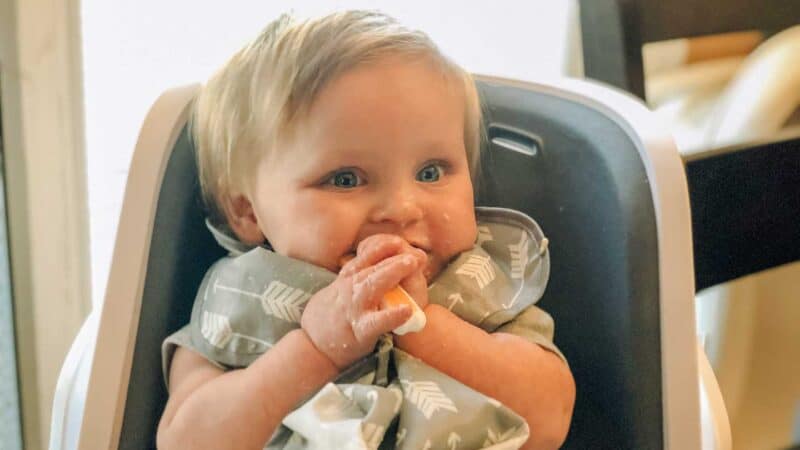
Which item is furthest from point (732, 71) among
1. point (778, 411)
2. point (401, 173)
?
point (401, 173)

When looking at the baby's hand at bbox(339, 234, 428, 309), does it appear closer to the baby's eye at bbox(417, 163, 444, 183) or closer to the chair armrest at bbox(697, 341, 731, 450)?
the baby's eye at bbox(417, 163, 444, 183)

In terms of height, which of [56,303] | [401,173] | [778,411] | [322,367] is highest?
[401,173]

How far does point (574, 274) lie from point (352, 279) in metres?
0.19

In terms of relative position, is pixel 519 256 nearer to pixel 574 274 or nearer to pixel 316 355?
pixel 574 274

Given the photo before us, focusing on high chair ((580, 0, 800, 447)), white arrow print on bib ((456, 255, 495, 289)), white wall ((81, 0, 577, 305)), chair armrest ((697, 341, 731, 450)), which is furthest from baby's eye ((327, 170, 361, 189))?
white wall ((81, 0, 577, 305))

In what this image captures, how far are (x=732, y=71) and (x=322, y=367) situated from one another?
0.76m

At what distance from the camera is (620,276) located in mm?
629

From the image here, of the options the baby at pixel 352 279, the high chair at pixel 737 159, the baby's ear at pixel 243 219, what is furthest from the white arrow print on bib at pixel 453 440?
the high chair at pixel 737 159

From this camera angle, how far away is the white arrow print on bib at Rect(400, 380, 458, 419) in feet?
1.83

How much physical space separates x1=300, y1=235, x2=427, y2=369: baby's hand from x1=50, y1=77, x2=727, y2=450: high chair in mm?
137

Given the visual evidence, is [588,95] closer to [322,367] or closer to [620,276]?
[620,276]

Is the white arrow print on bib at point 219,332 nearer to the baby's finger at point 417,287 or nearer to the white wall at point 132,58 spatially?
the baby's finger at point 417,287

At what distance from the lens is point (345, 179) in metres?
0.62

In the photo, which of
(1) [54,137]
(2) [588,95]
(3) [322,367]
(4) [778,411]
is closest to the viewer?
(3) [322,367]
